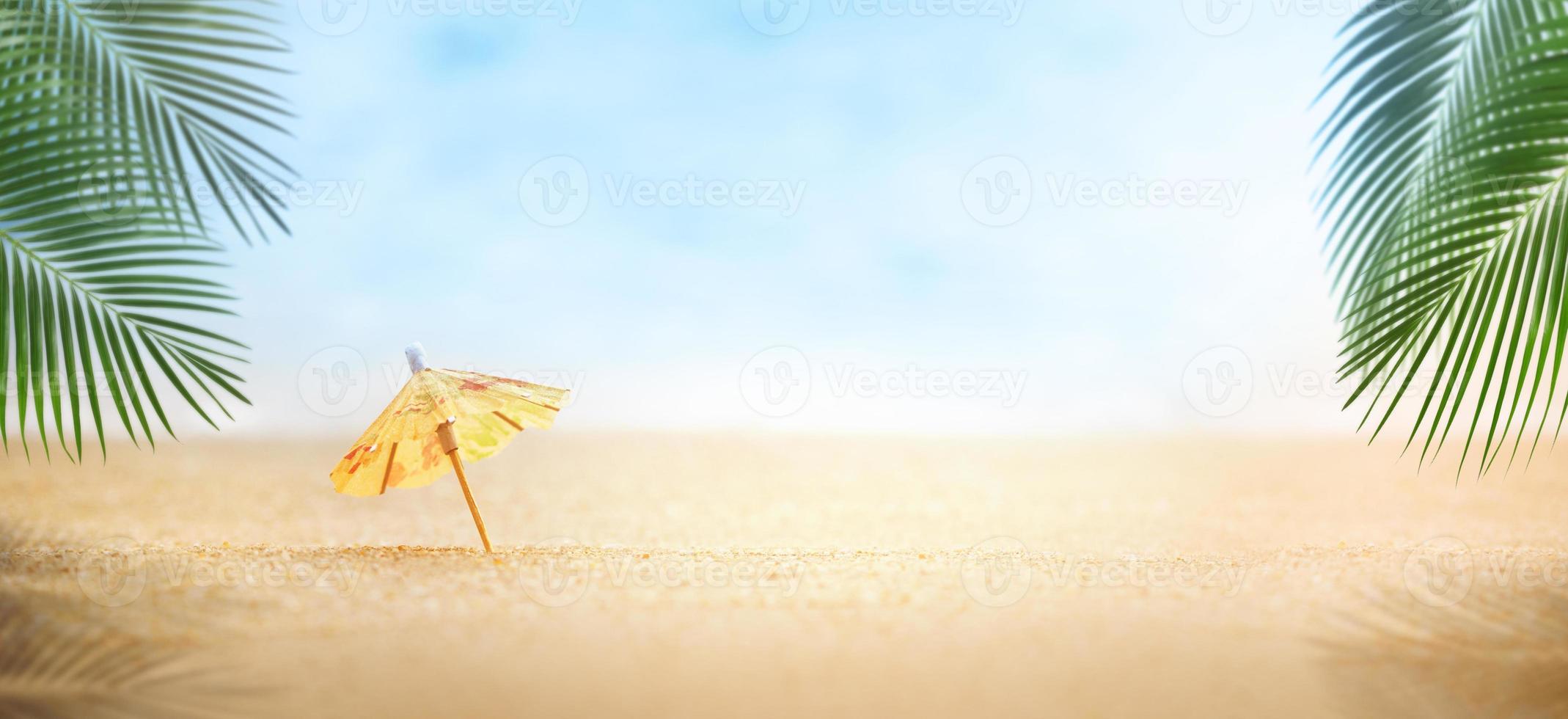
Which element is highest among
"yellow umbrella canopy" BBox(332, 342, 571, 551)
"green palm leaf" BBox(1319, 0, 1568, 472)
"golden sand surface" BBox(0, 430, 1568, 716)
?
"green palm leaf" BBox(1319, 0, 1568, 472)

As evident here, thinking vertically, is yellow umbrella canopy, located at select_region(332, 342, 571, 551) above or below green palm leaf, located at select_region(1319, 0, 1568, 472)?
below

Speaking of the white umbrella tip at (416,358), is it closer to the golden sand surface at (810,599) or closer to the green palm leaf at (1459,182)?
the golden sand surface at (810,599)

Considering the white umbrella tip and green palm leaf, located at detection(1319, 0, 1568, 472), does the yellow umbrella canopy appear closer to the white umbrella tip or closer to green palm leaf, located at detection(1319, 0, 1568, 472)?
the white umbrella tip

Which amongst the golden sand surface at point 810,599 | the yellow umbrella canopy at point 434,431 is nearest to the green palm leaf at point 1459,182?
the golden sand surface at point 810,599

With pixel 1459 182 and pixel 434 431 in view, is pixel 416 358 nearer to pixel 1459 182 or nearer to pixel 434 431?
pixel 434 431

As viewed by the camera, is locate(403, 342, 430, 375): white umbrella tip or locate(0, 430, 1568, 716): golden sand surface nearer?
locate(0, 430, 1568, 716): golden sand surface

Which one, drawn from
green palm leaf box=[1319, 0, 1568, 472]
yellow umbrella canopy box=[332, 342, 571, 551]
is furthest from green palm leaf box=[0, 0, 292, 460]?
green palm leaf box=[1319, 0, 1568, 472]

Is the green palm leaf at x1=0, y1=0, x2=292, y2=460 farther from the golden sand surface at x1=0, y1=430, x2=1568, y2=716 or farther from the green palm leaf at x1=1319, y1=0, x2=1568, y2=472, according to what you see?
the green palm leaf at x1=1319, y1=0, x2=1568, y2=472
